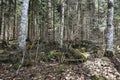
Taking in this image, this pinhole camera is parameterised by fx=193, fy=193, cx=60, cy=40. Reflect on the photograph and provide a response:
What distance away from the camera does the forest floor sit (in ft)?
26.4

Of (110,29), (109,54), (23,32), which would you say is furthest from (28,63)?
(110,29)

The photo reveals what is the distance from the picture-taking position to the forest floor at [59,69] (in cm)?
805

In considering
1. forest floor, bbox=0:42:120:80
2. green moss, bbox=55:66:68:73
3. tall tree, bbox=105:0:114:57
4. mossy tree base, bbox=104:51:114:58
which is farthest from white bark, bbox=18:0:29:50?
tall tree, bbox=105:0:114:57

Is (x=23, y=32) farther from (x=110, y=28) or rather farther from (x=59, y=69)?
(x=110, y=28)

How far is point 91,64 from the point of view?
31.4ft

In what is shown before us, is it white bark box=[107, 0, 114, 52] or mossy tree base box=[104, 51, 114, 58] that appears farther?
white bark box=[107, 0, 114, 52]

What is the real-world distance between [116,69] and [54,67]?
127 inches

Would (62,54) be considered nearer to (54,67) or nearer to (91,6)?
(54,67)

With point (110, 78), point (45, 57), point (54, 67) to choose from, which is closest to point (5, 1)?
point (45, 57)

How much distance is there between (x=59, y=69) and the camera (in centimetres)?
857

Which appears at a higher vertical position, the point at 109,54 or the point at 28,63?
the point at 109,54

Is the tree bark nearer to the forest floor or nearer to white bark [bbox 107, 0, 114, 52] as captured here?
the forest floor

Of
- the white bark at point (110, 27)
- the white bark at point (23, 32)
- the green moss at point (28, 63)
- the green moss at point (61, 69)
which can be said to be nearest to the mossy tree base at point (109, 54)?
the white bark at point (110, 27)

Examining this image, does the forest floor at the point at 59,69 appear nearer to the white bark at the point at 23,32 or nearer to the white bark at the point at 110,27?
the white bark at the point at 110,27
